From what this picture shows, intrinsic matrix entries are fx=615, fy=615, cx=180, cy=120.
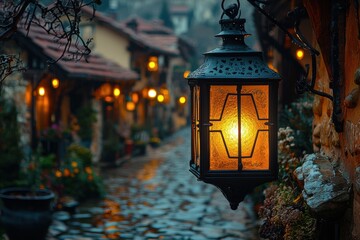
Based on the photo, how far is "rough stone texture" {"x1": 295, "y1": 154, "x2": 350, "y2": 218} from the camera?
14.2ft

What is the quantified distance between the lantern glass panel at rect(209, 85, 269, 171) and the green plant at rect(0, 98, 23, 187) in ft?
30.2

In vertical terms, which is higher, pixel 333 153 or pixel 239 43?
pixel 239 43

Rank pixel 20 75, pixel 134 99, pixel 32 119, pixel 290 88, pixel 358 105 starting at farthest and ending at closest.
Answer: pixel 134 99 < pixel 32 119 < pixel 20 75 < pixel 290 88 < pixel 358 105

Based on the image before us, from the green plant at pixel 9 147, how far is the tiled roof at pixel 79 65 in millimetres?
1476

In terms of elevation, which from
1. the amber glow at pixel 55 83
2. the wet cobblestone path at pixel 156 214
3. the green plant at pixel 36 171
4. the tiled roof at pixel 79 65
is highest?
the tiled roof at pixel 79 65

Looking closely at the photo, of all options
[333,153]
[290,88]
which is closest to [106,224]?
[290,88]

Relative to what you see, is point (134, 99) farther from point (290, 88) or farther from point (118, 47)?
point (290, 88)

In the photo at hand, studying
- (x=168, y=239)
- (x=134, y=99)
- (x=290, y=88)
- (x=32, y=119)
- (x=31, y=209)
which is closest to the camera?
(x=31, y=209)

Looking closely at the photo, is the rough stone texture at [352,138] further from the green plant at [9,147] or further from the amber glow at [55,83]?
the amber glow at [55,83]

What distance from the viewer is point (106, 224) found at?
12227mm

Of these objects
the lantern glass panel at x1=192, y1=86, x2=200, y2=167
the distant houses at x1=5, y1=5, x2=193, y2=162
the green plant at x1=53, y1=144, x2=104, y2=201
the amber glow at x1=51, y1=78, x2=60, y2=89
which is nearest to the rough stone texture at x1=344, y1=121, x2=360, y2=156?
the lantern glass panel at x1=192, y1=86, x2=200, y2=167

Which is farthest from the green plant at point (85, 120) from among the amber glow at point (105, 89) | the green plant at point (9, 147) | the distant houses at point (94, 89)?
the green plant at point (9, 147)

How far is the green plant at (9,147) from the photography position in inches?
501

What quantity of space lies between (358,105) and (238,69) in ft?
2.78
